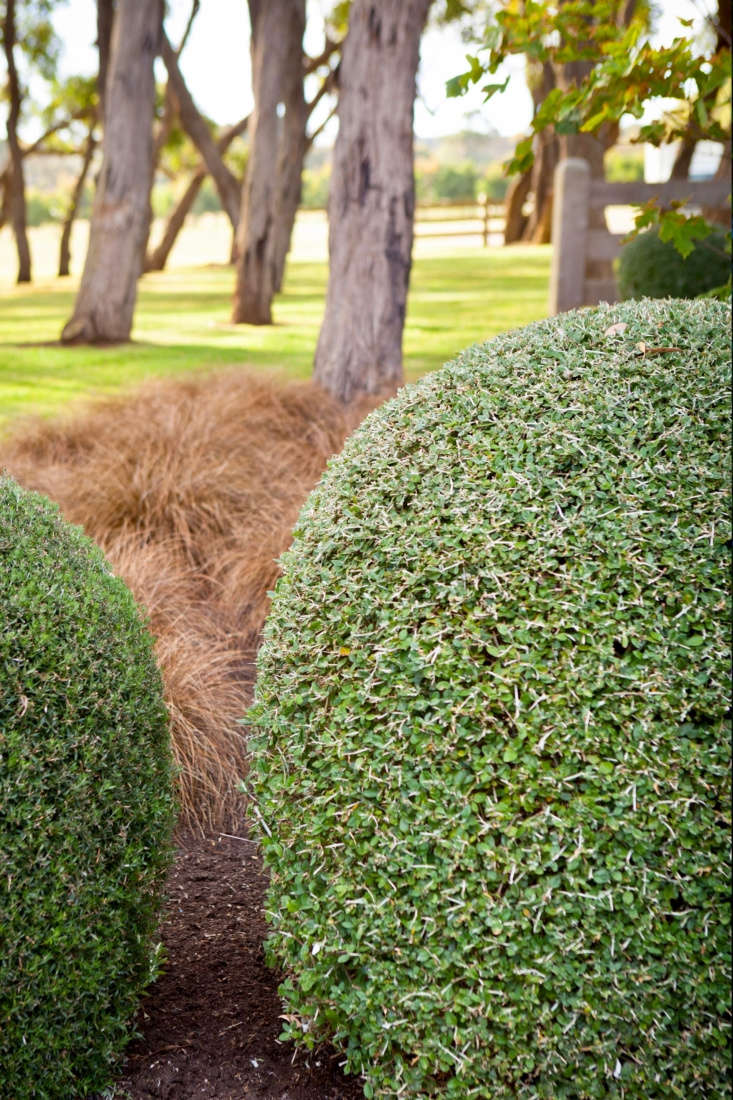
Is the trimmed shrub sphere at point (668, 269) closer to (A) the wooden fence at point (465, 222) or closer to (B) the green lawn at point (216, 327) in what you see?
(B) the green lawn at point (216, 327)

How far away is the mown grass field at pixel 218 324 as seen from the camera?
1003 centimetres

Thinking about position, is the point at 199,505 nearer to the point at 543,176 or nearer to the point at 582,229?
the point at 582,229

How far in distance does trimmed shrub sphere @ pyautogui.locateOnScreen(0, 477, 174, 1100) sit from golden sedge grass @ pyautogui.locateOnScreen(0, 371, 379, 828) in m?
1.32

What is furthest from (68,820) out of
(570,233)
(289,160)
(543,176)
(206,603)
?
(543,176)

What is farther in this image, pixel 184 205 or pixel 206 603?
pixel 184 205

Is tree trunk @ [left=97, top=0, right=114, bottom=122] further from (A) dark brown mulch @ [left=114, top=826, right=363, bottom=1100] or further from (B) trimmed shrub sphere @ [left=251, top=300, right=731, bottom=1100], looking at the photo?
(B) trimmed shrub sphere @ [left=251, top=300, right=731, bottom=1100]

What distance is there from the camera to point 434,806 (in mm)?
1686

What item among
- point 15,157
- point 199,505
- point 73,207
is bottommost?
point 199,505

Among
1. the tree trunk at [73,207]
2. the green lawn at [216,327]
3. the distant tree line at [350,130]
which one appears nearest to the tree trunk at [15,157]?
the distant tree line at [350,130]

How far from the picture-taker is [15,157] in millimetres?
24922

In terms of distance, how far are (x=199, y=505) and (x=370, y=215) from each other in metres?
3.67

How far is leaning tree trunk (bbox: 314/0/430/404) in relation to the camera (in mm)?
7680

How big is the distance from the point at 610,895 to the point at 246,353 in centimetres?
1089

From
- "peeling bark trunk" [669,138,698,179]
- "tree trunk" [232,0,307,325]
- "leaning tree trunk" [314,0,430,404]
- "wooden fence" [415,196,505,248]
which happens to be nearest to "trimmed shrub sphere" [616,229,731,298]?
"leaning tree trunk" [314,0,430,404]
